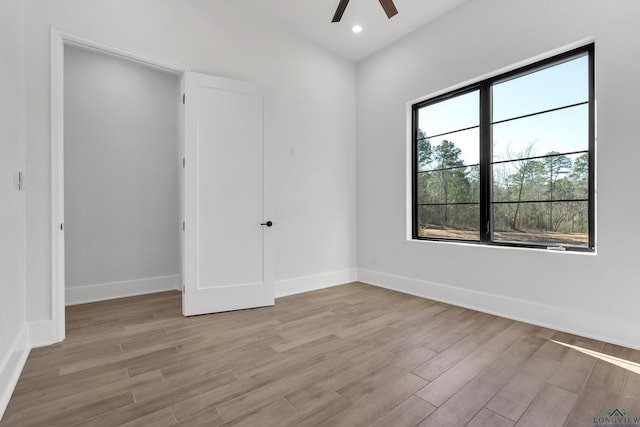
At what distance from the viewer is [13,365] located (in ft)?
5.99

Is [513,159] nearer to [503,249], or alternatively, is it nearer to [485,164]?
[485,164]

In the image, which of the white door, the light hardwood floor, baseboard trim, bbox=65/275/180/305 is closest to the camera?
the light hardwood floor

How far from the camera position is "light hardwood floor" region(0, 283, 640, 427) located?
1539 millimetres

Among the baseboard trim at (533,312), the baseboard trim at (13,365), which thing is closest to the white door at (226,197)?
the baseboard trim at (13,365)

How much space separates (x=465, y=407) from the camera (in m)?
1.60

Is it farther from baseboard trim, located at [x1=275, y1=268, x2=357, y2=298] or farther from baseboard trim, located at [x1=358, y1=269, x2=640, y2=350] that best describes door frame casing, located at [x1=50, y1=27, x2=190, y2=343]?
baseboard trim, located at [x1=358, y1=269, x2=640, y2=350]

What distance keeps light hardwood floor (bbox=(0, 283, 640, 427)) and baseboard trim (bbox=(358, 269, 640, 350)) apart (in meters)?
0.11

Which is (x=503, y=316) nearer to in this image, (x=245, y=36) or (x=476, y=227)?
(x=476, y=227)

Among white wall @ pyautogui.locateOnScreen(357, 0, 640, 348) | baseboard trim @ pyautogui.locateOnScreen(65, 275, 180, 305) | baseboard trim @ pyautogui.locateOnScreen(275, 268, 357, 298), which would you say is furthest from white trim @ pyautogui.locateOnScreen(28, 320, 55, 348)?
white wall @ pyautogui.locateOnScreen(357, 0, 640, 348)

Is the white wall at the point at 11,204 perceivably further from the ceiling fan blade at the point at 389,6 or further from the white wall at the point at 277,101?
the ceiling fan blade at the point at 389,6

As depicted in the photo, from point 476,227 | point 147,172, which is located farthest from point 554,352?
point 147,172

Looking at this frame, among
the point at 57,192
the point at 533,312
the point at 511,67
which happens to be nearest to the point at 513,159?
the point at 511,67

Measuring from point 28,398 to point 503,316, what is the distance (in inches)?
141

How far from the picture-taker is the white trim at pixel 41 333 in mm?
2301
